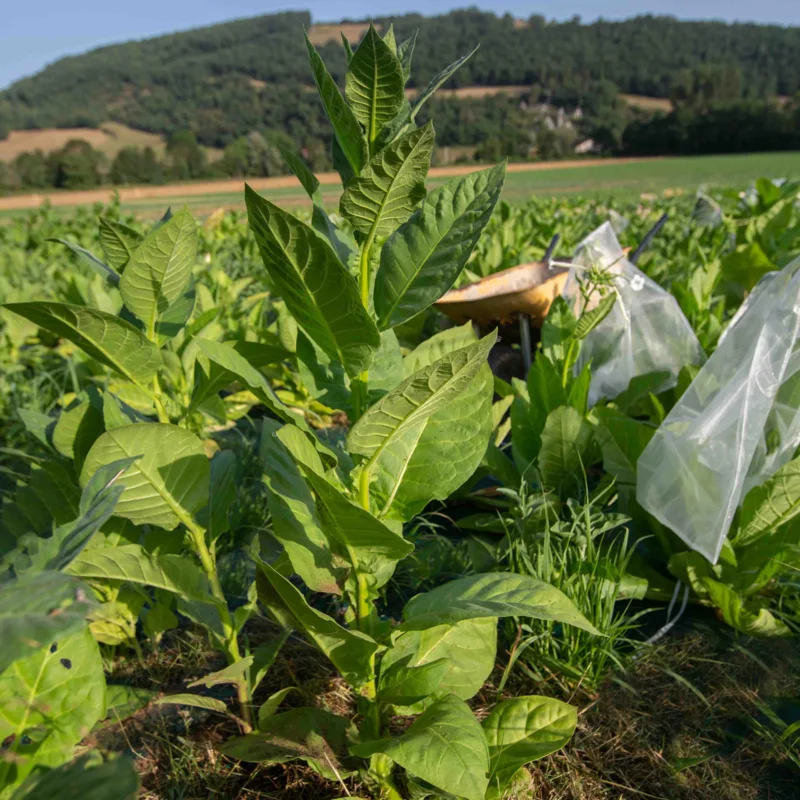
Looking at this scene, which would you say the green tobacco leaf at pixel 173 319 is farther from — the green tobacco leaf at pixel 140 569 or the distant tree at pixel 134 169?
the distant tree at pixel 134 169

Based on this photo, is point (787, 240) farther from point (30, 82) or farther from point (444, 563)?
point (30, 82)

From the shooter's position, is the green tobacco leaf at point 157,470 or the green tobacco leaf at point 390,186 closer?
the green tobacco leaf at point 390,186

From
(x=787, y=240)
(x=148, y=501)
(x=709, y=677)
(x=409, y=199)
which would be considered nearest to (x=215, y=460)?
(x=148, y=501)

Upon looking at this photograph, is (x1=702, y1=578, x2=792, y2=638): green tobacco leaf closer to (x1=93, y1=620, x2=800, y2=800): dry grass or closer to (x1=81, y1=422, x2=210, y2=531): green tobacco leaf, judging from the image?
(x1=93, y1=620, x2=800, y2=800): dry grass

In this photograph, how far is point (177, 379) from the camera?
2.15 m

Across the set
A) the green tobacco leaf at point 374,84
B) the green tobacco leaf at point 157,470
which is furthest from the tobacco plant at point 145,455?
the green tobacco leaf at point 374,84

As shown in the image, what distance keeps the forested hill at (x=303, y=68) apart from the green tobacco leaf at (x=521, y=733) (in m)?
76.3

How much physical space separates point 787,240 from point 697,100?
7678 centimetres

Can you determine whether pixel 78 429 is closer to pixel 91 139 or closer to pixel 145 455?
pixel 145 455

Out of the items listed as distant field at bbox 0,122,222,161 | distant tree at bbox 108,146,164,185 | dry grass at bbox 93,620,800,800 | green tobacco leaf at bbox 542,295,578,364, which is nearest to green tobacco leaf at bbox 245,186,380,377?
dry grass at bbox 93,620,800,800

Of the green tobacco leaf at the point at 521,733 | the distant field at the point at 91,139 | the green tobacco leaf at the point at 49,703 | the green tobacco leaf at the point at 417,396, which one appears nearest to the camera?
the green tobacco leaf at the point at 417,396

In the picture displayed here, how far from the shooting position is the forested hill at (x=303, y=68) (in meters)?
81.9

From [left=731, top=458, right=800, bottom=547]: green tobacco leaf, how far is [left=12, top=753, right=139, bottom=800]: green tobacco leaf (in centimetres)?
143

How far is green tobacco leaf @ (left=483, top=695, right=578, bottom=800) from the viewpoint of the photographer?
111 centimetres
